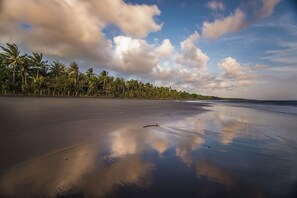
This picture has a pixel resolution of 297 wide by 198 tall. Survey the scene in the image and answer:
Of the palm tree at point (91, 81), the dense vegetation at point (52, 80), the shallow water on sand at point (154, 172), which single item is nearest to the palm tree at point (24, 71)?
the dense vegetation at point (52, 80)

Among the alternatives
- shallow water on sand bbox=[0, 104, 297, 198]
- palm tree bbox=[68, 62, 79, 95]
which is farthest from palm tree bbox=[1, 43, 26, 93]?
shallow water on sand bbox=[0, 104, 297, 198]

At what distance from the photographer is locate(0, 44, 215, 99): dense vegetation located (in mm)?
54344

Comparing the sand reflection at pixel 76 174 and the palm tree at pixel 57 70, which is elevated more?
the palm tree at pixel 57 70

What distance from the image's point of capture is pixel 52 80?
215 ft

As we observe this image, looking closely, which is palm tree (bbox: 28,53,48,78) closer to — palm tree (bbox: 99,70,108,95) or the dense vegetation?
the dense vegetation

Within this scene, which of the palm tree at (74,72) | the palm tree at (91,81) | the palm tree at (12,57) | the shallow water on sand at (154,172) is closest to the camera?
the shallow water on sand at (154,172)

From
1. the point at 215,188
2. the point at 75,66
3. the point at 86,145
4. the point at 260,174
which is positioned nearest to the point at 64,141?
the point at 86,145

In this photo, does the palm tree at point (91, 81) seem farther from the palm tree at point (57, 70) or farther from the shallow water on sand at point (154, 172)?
the shallow water on sand at point (154, 172)

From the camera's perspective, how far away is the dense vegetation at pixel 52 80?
54.3 metres

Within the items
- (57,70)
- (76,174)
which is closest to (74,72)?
(57,70)

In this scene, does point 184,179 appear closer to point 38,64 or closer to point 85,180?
point 85,180

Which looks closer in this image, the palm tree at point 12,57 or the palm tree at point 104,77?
the palm tree at point 12,57

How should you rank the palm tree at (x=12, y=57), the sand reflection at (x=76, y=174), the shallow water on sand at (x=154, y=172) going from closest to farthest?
the sand reflection at (x=76, y=174) < the shallow water on sand at (x=154, y=172) < the palm tree at (x=12, y=57)

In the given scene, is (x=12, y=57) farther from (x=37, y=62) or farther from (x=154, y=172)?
(x=154, y=172)
